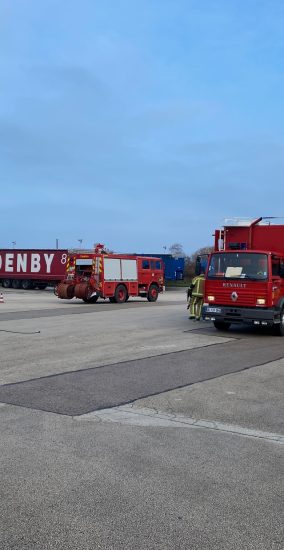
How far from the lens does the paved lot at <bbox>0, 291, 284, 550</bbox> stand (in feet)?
12.0

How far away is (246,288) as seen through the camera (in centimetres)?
1462

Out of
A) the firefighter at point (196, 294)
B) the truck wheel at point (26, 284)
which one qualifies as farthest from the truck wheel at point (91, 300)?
the truck wheel at point (26, 284)

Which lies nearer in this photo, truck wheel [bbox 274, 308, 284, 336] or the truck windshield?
the truck windshield

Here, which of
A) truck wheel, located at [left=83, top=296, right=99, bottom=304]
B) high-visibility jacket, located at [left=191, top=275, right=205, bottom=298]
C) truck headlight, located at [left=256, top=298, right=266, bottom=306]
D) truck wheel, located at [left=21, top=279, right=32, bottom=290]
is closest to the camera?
truck headlight, located at [left=256, top=298, right=266, bottom=306]

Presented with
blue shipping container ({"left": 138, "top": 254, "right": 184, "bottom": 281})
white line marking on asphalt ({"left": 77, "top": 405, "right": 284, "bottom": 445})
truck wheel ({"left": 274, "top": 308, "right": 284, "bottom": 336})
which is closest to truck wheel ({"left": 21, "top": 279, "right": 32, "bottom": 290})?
blue shipping container ({"left": 138, "top": 254, "right": 184, "bottom": 281})

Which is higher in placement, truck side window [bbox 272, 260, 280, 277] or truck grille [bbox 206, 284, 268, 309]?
truck side window [bbox 272, 260, 280, 277]

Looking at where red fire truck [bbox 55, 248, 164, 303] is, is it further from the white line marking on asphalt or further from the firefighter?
the white line marking on asphalt

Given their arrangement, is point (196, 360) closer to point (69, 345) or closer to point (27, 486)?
point (69, 345)

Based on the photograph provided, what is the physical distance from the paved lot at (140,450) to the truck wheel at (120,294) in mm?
15999

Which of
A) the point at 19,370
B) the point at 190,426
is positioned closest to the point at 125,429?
the point at 190,426

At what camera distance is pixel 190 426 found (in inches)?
246

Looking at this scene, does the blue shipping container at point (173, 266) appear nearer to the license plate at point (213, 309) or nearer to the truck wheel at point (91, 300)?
the truck wheel at point (91, 300)

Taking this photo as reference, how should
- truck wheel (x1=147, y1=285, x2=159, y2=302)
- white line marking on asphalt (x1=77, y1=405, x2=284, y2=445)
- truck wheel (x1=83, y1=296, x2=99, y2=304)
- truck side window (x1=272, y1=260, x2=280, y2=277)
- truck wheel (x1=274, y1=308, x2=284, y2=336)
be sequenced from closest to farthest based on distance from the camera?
white line marking on asphalt (x1=77, y1=405, x2=284, y2=445) → truck side window (x1=272, y1=260, x2=280, y2=277) → truck wheel (x1=274, y1=308, x2=284, y2=336) → truck wheel (x1=83, y1=296, x2=99, y2=304) → truck wheel (x1=147, y1=285, x2=159, y2=302)

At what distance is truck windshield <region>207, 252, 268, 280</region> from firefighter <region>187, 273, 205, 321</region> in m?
1.81
